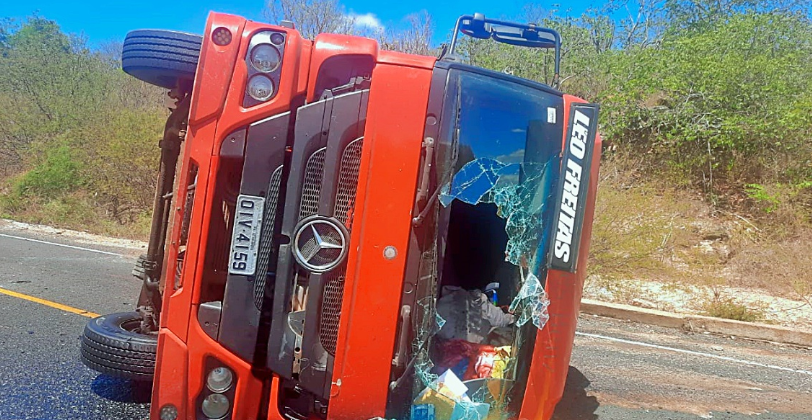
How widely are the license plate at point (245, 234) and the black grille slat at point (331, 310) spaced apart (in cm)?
29

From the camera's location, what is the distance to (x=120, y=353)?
288cm

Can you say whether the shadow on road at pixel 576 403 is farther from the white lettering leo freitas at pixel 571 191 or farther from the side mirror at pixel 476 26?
the side mirror at pixel 476 26

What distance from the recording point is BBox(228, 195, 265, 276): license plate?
2283 millimetres

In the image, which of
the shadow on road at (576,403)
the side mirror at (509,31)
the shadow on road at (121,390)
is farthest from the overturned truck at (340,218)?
the shadow on road at (576,403)

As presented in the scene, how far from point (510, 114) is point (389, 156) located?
523 millimetres

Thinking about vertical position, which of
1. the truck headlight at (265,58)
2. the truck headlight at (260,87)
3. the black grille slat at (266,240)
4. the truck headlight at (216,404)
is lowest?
the truck headlight at (216,404)

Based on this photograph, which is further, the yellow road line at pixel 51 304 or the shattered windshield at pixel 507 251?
the yellow road line at pixel 51 304

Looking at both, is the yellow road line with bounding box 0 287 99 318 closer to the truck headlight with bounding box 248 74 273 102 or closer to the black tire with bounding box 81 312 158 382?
the black tire with bounding box 81 312 158 382

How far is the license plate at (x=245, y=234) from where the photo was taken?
2283 millimetres

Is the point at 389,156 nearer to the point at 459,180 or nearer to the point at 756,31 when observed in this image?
the point at 459,180

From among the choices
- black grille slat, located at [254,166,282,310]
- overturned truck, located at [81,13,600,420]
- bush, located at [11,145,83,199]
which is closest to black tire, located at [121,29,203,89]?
overturned truck, located at [81,13,600,420]

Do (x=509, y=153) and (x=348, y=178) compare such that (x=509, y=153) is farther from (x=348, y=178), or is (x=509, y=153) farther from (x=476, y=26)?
(x=476, y=26)

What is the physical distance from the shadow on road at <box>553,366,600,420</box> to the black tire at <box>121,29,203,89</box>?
8.92ft

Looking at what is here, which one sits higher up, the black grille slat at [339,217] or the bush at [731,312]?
the black grille slat at [339,217]
